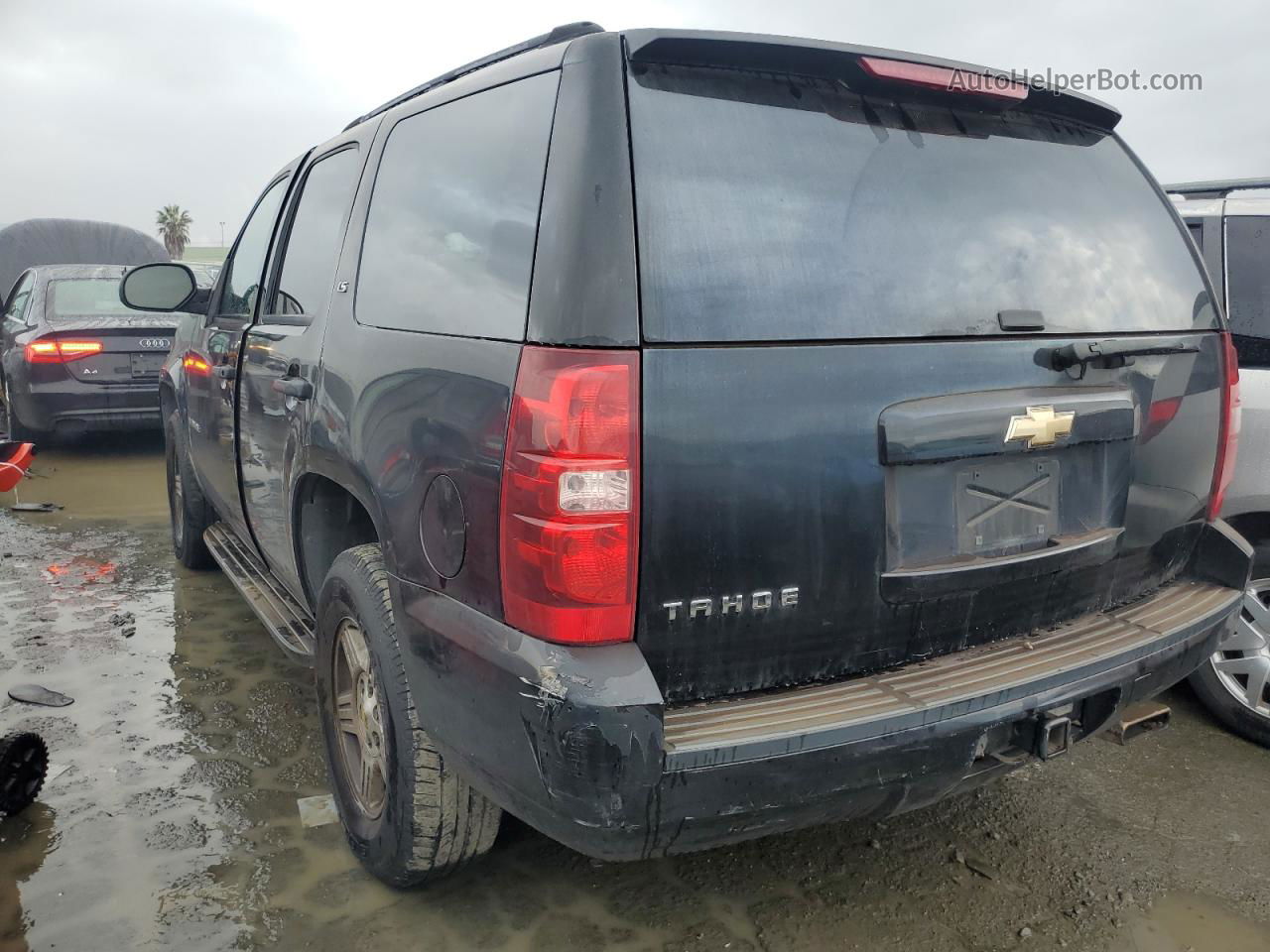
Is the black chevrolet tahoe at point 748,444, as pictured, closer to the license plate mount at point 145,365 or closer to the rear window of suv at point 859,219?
the rear window of suv at point 859,219

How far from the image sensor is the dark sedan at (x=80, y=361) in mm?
7848

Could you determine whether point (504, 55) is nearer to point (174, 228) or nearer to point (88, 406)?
point (88, 406)

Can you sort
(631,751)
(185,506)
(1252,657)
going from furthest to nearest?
(185,506), (1252,657), (631,751)

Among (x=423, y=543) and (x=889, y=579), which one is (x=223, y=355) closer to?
(x=423, y=543)

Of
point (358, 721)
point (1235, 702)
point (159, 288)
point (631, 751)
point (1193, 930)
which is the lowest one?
point (1193, 930)

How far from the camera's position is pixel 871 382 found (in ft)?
6.45

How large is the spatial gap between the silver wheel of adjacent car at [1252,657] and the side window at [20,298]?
9.13 metres

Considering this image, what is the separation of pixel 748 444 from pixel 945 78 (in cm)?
100

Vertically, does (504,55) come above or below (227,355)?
above

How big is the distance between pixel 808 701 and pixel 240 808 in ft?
6.38

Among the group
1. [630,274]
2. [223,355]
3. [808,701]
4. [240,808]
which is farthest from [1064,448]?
[223,355]

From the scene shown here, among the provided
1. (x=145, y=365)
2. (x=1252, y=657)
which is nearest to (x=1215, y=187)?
(x=1252, y=657)

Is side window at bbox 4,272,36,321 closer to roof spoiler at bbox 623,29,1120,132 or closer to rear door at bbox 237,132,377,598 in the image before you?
rear door at bbox 237,132,377,598

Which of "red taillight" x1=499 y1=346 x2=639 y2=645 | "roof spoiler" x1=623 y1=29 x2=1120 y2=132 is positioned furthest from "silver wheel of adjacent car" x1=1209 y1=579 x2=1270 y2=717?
"red taillight" x1=499 y1=346 x2=639 y2=645
